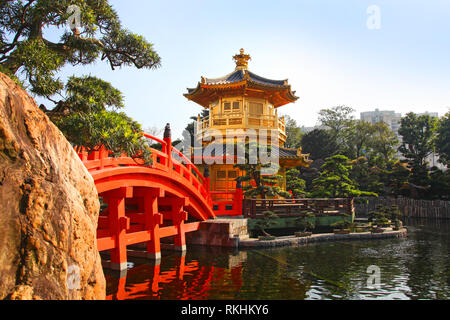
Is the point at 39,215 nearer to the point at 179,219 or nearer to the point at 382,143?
the point at 179,219

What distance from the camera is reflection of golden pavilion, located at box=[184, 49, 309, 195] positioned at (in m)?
21.4

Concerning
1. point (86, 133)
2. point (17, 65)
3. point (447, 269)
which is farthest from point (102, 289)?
point (447, 269)

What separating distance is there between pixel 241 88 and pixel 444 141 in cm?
2652

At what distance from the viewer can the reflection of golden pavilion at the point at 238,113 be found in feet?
70.3

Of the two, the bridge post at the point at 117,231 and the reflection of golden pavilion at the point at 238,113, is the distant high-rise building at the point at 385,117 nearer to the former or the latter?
the reflection of golden pavilion at the point at 238,113

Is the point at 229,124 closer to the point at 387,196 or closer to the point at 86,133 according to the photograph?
the point at 86,133

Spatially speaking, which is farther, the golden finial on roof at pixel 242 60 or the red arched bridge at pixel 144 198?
the golden finial on roof at pixel 242 60

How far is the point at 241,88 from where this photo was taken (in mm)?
22031

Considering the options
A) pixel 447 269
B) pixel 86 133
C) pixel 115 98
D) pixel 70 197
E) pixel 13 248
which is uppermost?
pixel 115 98

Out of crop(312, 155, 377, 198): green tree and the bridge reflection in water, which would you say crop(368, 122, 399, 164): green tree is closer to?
crop(312, 155, 377, 198): green tree

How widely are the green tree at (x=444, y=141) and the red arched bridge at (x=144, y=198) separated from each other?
105 ft

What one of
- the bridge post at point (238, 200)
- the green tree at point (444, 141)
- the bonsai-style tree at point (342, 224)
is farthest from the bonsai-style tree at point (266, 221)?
the green tree at point (444, 141)

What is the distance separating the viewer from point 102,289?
14.8 feet

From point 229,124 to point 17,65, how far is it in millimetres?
16537
